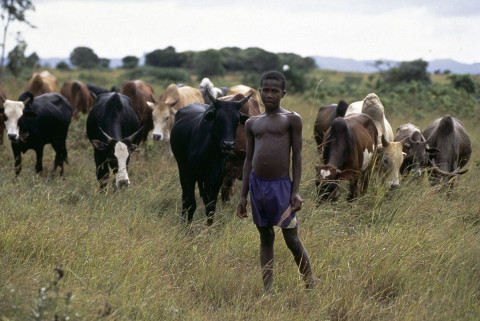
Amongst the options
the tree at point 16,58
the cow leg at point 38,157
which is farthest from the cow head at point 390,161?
the tree at point 16,58

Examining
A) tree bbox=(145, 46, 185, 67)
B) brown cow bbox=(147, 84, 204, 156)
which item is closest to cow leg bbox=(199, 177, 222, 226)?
brown cow bbox=(147, 84, 204, 156)

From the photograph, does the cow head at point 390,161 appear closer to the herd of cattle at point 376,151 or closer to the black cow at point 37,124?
the herd of cattle at point 376,151

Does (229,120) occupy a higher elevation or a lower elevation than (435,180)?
higher

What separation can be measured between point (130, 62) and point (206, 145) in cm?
4984

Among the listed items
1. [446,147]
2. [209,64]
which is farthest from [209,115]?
[209,64]

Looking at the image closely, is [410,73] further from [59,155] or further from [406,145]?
[59,155]

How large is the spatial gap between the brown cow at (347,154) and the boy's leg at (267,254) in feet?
5.41

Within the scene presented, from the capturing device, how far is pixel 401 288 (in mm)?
4758

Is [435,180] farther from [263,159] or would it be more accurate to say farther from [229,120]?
[263,159]

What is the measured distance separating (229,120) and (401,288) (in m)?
2.37

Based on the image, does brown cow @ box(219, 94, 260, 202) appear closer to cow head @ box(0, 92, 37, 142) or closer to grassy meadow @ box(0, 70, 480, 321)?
grassy meadow @ box(0, 70, 480, 321)

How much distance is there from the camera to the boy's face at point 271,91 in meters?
4.21

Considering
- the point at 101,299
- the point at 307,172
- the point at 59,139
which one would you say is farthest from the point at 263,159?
the point at 59,139

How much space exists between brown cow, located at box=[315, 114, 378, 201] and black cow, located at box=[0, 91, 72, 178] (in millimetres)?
4883
